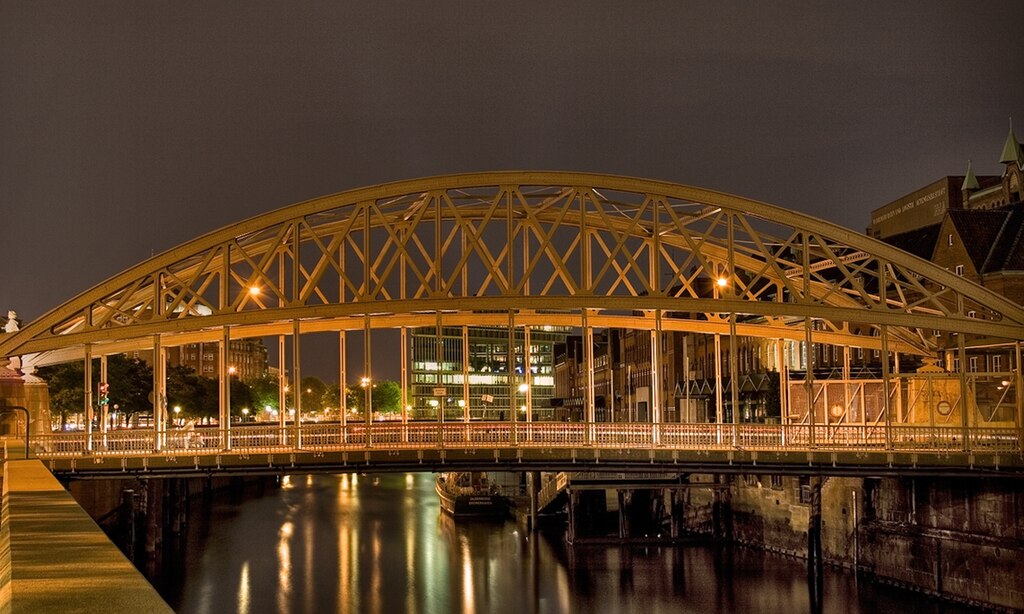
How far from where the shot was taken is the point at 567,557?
61.5 metres

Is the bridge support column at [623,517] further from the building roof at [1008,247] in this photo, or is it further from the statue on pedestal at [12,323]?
the statue on pedestal at [12,323]

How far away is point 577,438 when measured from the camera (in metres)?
47.1

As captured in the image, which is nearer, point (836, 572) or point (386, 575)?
point (836, 572)

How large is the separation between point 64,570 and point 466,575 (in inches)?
1860

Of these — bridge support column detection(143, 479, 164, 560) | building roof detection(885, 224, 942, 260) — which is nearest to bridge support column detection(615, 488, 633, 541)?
bridge support column detection(143, 479, 164, 560)

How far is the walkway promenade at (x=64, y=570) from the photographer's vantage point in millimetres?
9109

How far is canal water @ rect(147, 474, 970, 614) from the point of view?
49.0m

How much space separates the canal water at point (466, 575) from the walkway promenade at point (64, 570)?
111 feet

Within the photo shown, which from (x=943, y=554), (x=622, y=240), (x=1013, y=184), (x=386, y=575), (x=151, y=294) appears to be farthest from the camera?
(x=1013, y=184)

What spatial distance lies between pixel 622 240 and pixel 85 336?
24071 millimetres

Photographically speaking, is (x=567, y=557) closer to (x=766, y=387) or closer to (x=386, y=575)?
(x=386, y=575)

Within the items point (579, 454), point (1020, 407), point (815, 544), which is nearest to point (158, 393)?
point (579, 454)

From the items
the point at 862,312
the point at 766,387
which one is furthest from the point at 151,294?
the point at 766,387

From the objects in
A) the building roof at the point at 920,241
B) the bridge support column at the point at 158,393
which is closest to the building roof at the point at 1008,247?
the building roof at the point at 920,241
